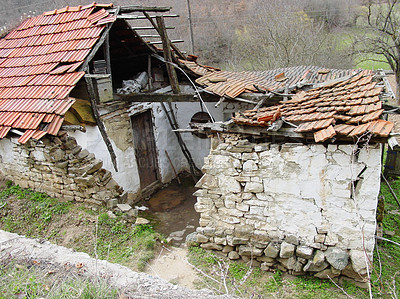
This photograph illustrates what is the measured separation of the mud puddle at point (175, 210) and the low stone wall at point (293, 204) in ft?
4.41

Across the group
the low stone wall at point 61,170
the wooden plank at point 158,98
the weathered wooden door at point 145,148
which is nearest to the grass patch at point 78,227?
the low stone wall at point 61,170

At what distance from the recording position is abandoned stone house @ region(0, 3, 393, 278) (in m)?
4.25

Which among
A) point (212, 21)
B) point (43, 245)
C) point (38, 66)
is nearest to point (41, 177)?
point (38, 66)

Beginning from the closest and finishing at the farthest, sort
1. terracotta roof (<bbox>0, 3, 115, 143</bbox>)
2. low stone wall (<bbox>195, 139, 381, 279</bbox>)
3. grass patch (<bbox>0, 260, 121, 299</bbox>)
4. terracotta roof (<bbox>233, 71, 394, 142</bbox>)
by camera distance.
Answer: grass patch (<bbox>0, 260, 121, 299</bbox>) → terracotta roof (<bbox>233, 71, 394, 142</bbox>) → low stone wall (<bbox>195, 139, 381, 279</bbox>) → terracotta roof (<bbox>0, 3, 115, 143</bbox>)

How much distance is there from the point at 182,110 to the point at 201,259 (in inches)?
186

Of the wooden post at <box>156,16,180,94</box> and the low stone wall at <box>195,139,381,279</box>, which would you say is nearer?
the low stone wall at <box>195,139,381,279</box>

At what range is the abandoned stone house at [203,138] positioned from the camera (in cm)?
425

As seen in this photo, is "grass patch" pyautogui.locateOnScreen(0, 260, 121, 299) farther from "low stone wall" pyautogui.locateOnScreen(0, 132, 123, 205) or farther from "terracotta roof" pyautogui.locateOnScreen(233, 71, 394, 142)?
"low stone wall" pyautogui.locateOnScreen(0, 132, 123, 205)

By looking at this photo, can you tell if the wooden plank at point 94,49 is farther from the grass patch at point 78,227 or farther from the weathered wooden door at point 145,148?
the grass patch at point 78,227

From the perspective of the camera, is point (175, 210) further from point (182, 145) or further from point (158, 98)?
point (158, 98)

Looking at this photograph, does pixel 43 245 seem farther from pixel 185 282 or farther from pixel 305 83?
pixel 305 83

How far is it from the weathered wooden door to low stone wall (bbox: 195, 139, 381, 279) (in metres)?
3.21

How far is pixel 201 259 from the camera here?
5.16 metres

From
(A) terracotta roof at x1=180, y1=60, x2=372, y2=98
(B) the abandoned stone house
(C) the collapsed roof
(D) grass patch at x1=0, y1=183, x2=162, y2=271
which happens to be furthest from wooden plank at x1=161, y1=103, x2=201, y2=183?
(D) grass patch at x1=0, y1=183, x2=162, y2=271
